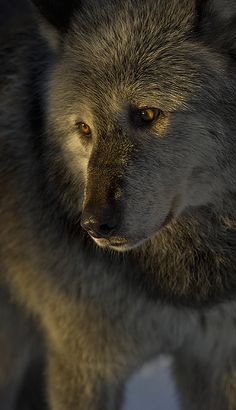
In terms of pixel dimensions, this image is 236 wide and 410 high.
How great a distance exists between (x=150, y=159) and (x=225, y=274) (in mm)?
654

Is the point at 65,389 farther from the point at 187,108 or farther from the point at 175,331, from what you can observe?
the point at 187,108

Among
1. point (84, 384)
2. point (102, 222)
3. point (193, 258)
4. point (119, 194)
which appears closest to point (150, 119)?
point (119, 194)

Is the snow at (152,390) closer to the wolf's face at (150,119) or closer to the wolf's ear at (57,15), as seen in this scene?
the wolf's face at (150,119)

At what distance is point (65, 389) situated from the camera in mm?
3529

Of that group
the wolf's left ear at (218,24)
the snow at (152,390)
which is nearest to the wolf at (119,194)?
the wolf's left ear at (218,24)

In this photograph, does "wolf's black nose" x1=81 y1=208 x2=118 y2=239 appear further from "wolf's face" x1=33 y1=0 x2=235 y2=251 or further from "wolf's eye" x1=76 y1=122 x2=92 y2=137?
"wolf's eye" x1=76 y1=122 x2=92 y2=137

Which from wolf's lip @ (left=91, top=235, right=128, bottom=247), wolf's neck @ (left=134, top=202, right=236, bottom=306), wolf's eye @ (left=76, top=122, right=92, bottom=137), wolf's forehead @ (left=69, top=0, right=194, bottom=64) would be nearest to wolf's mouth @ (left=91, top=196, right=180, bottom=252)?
wolf's lip @ (left=91, top=235, right=128, bottom=247)

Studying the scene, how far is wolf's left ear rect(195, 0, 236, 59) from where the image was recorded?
279 centimetres

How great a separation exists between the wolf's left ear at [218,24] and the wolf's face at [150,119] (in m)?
0.02

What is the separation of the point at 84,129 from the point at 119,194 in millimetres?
332

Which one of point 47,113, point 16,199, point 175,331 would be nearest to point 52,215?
point 16,199

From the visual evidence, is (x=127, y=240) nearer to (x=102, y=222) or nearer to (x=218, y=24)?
(x=102, y=222)

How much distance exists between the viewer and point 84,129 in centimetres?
298

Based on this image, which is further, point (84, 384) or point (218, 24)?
point (84, 384)
